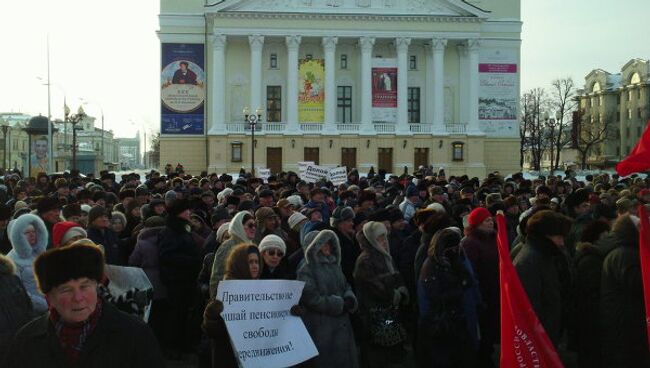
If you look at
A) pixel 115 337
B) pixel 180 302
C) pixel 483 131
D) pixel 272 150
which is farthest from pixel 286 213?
pixel 483 131

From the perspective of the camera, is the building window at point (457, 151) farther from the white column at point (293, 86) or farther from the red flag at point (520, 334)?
the red flag at point (520, 334)

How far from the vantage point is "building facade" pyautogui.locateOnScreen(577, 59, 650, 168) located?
305 feet

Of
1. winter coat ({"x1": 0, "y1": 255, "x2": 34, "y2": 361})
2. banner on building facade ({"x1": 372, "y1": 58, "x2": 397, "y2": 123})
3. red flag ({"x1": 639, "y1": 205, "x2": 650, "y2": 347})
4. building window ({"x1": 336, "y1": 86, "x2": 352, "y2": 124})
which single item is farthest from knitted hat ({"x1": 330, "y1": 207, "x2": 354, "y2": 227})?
building window ({"x1": 336, "y1": 86, "x2": 352, "y2": 124})

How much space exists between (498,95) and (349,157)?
11662mm

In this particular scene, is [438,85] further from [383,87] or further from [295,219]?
[295,219]

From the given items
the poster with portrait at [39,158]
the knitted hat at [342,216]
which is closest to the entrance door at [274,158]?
the poster with portrait at [39,158]

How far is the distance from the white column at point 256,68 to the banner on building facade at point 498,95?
624 inches

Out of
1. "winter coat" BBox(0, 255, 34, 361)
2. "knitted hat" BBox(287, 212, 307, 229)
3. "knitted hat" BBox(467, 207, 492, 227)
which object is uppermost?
"knitted hat" BBox(467, 207, 492, 227)

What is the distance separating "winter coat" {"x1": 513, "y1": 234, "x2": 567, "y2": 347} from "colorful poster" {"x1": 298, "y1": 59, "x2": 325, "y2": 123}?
156 feet

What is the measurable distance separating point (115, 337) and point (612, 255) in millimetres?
4298

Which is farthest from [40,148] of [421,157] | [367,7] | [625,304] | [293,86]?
[421,157]

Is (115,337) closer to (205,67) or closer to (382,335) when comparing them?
(382,335)

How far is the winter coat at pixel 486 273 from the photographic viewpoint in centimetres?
829

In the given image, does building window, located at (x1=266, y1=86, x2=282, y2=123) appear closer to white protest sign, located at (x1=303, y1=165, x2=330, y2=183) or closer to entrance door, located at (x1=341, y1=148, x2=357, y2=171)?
entrance door, located at (x1=341, y1=148, x2=357, y2=171)
